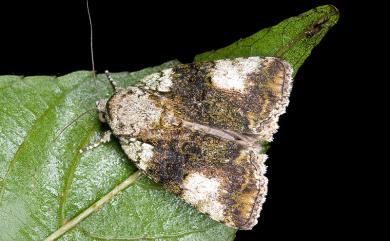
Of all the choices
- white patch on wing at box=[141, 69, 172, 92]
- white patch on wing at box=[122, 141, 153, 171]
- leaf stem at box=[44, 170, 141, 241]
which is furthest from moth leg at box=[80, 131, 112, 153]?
white patch on wing at box=[141, 69, 172, 92]

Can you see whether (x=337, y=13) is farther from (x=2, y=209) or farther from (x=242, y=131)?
(x=2, y=209)

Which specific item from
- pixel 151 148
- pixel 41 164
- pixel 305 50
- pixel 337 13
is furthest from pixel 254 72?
pixel 41 164

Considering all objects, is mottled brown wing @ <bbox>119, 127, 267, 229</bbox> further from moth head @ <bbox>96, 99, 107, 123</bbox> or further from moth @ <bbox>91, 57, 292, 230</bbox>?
moth head @ <bbox>96, 99, 107, 123</bbox>

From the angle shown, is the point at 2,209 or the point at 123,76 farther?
the point at 123,76

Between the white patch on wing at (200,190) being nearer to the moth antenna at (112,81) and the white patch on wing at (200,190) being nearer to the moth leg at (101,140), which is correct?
the moth leg at (101,140)

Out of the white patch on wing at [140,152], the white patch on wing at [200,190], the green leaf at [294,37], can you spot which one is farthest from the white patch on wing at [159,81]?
Answer: the white patch on wing at [200,190]
